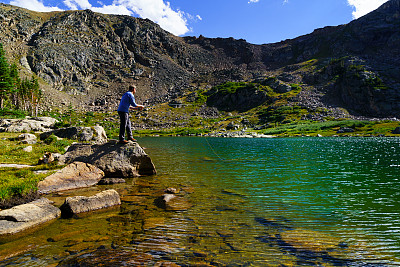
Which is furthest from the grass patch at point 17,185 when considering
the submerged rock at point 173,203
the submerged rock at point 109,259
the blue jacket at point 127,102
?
the blue jacket at point 127,102

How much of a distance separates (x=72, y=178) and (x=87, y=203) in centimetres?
543

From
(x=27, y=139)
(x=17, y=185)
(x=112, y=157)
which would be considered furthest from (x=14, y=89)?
(x=17, y=185)

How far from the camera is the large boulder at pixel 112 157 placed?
56.4ft

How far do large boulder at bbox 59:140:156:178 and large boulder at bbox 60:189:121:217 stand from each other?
21.9ft

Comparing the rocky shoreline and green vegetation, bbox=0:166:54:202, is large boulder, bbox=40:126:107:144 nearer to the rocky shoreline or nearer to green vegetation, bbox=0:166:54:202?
the rocky shoreline

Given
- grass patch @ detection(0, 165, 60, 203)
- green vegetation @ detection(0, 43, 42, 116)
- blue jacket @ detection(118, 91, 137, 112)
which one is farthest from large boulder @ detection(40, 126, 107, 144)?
green vegetation @ detection(0, 43, 42, 116)

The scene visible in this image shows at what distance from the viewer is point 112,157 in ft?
58.1

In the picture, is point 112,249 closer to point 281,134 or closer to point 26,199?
point 26,199

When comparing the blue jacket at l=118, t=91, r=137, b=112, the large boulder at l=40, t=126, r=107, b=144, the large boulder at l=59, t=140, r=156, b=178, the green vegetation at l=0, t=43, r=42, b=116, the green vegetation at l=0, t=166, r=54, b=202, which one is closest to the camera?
the green vegetation at l=0, t=166, r=54, b=202

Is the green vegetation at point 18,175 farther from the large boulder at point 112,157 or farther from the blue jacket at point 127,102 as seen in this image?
the blue jacket at point 127,102

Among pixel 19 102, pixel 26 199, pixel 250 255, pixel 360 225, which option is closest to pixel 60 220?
pixel 26 199

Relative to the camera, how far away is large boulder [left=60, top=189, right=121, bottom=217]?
381 inches

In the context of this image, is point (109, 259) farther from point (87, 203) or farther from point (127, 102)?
point (127, 102)

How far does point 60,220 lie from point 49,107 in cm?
20625
